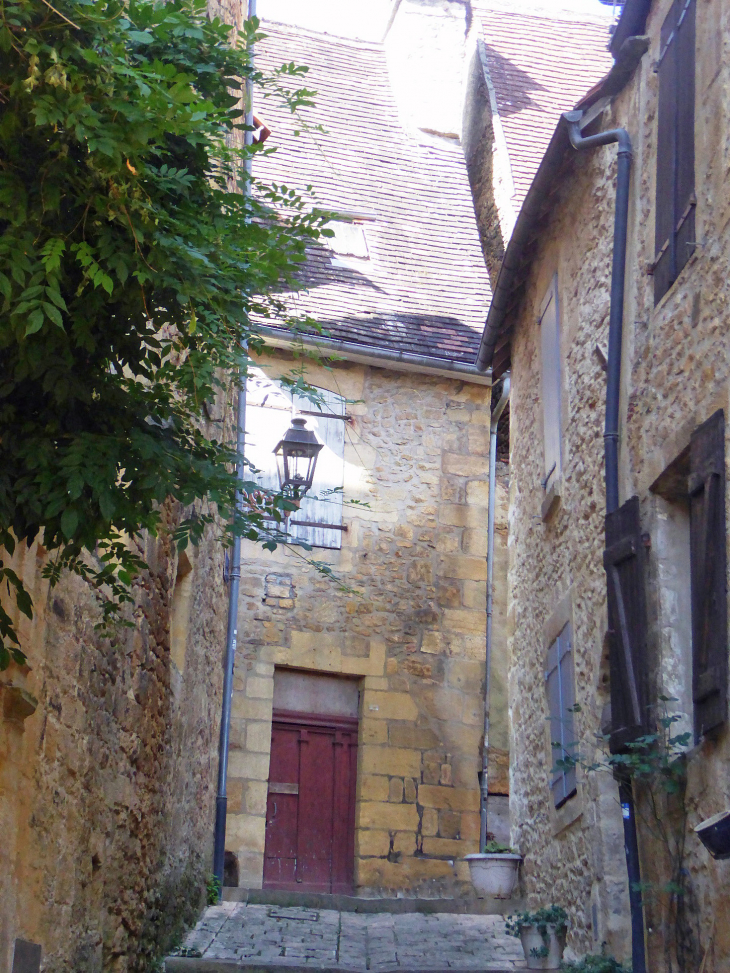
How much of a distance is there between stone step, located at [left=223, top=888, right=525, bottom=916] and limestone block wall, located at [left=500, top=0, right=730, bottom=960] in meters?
0.58

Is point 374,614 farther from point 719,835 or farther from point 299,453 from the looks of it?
point 719,835

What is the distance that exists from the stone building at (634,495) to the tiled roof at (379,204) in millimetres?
2549

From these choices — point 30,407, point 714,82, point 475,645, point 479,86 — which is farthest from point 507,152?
point 30,407

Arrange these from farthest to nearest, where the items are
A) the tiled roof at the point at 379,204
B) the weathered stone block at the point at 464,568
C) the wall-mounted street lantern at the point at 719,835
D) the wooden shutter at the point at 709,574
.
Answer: the tiled roof at the point at 379,204 < the weathered stone block at the point at 464,568 < the wooden shutter at the point at 709,574 < the wall-mounted street lantern at the point at 719,835

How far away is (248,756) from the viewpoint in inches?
367

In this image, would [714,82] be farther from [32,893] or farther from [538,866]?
[538,866]

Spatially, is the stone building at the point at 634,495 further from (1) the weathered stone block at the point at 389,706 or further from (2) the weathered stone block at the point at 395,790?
(1) the weathered stone block at the point at 389,706

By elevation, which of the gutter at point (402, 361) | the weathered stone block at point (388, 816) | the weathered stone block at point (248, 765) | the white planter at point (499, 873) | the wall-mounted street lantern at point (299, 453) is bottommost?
the white planter at point (499, 873)

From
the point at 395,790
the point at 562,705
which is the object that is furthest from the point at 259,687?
the point at 562,705

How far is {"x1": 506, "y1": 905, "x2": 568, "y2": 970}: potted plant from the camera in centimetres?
635

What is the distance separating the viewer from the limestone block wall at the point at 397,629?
30.8ft

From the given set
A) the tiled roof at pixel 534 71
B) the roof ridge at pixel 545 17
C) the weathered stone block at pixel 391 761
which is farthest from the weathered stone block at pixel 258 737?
the roof ridge at pixel 545 17

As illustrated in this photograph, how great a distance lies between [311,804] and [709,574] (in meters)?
5.85

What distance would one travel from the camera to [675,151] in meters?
5.50
